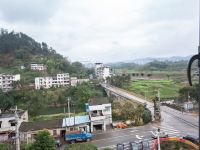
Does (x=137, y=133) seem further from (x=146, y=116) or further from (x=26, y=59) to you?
(x=26, y=59)

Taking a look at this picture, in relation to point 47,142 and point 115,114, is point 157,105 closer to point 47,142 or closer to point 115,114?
point 115,114

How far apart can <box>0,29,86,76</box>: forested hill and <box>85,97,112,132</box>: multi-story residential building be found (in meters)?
32.3

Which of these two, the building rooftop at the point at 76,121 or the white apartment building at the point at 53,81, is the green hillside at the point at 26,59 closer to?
the white apartment building at the point at 53,81

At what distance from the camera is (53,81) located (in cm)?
4550

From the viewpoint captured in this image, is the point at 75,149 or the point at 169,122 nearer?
the point at 75,149

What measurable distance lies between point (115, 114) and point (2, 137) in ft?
23.5

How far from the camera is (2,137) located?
1673 centimetres

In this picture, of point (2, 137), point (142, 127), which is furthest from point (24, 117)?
point (142, 127)

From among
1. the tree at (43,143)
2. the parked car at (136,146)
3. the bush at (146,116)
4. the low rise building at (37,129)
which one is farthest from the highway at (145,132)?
the tree at (43,143)

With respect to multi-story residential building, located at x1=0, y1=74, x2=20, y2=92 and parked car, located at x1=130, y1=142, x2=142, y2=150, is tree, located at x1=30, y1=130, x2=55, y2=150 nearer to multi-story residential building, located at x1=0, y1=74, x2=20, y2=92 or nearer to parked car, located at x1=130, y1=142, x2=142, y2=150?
parked car, located at x1=130, y1=142, x2=142, y2=150

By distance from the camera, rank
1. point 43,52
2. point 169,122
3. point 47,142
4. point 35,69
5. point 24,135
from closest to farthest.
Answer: point 47,142 → point 24,135 → point 169,122 → point 35,69 → point 43,52

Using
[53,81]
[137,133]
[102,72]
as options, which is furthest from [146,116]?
[102,72]

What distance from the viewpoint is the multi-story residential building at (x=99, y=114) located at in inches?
669

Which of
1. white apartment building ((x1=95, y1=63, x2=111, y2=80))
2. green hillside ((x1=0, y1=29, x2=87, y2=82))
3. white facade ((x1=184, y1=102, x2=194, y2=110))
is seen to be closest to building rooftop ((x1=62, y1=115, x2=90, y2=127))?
white facade ((x1=184, y1=102, x2=194, y2=110))
